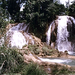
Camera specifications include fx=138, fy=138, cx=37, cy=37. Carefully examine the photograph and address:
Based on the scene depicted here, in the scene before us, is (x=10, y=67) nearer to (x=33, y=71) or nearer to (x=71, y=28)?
(x=33, y=71)

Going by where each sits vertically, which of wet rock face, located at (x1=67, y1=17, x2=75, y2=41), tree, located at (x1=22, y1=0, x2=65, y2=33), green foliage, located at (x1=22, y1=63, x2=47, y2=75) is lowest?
green foliage, located at (x1=22, y1=63, x2=47, y2=75)

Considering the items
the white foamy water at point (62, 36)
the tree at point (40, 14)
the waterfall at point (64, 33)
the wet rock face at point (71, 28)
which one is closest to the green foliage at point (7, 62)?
the waterfall at point (64, 33)

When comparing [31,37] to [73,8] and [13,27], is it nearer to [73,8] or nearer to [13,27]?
[13,27]

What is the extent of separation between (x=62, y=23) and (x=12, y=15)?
42.8 feet

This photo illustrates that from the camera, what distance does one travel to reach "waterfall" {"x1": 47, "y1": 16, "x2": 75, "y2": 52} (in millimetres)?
20203

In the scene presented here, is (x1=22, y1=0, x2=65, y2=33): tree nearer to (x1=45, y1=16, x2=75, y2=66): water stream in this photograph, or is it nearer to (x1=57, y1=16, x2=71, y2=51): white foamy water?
(x1=45, y1=16, x2=75, y2=66): water stream

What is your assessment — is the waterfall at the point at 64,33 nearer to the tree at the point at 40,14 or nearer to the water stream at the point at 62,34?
the water stream at the point at 62,34

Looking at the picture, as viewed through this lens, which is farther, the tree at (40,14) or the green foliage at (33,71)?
the tree at (40,14)

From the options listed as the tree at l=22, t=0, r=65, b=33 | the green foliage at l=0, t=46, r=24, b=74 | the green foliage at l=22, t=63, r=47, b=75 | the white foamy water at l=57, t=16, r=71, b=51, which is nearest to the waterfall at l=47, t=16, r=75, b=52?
the white foamy water at l=57, t=16, r=71, b=51

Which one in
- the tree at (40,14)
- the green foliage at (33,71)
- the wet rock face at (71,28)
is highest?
the tree at (40,14)

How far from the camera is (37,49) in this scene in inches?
594

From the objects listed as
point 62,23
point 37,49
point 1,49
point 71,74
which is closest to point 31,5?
point 62,23

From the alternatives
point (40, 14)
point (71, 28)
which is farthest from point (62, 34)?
point (40, 14)

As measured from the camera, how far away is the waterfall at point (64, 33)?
66.3ft
